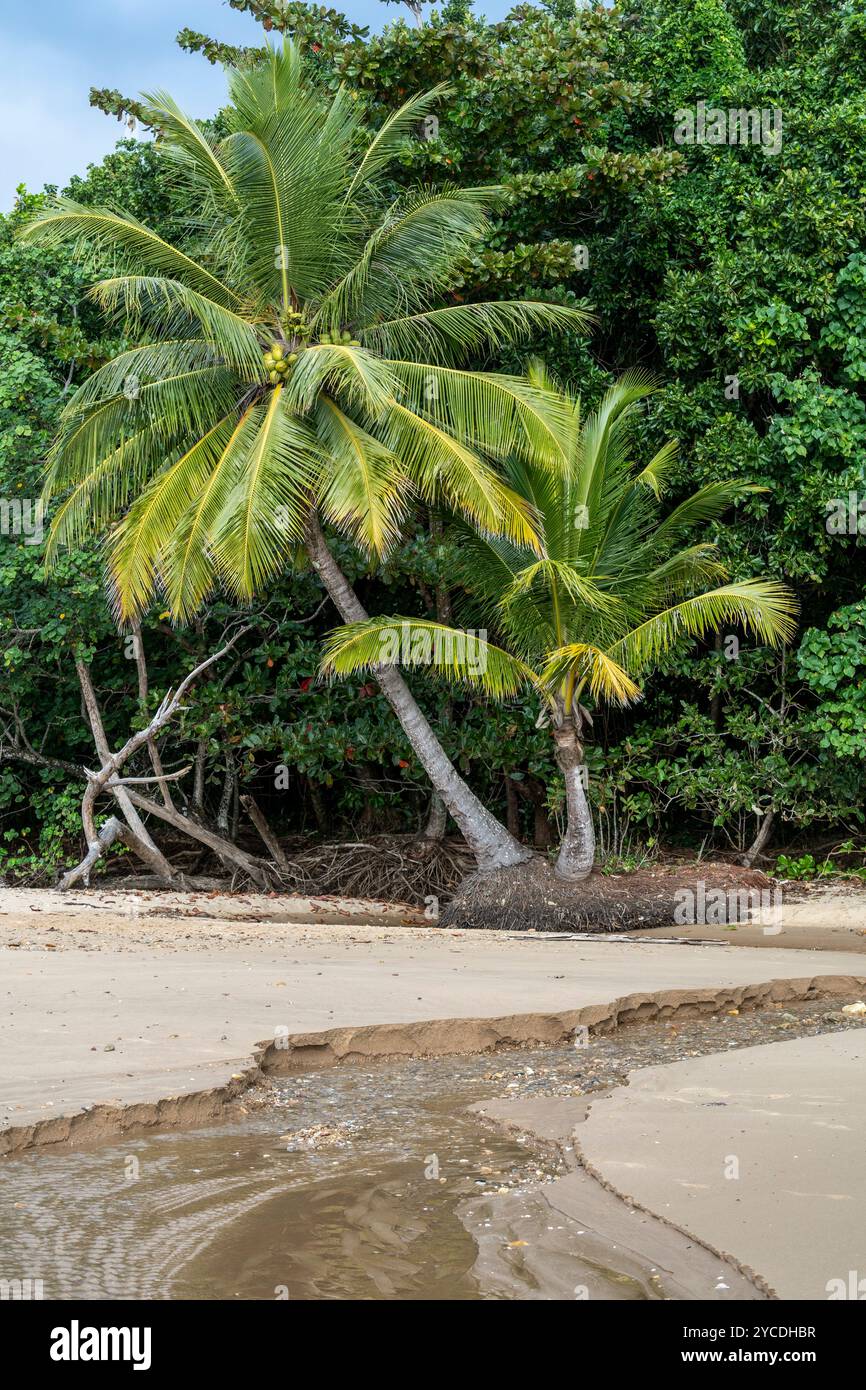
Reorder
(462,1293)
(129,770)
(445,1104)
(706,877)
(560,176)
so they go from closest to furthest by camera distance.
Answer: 1. (462,1293)
2. (445,1104)
3. (706,877)
4. (560,176)
5. (129,770)

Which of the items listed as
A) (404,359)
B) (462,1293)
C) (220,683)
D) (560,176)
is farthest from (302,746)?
(462,1293)

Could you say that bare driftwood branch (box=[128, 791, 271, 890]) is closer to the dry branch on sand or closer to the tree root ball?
the dry branch on sand

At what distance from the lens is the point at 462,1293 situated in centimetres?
342

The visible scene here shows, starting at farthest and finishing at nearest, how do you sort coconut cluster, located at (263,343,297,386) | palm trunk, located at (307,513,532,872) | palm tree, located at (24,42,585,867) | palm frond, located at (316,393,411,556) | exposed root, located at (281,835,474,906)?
exposed root, located at (281,835,474,906), palm trunk, located at (307,513,532,872), coconut cluster, located at (263,343,297,386), palm tree, located at (24,42,585,867), palm frond, located at (316,393,411,556)

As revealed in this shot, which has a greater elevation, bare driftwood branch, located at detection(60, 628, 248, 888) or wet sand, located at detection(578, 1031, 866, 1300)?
bare driftwood branch, located at detection(60, 628, 248, 888)

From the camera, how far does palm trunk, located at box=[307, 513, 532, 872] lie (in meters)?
13.1

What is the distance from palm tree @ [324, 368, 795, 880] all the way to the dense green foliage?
2.55ft

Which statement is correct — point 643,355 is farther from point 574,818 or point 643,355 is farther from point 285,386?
point 574,818

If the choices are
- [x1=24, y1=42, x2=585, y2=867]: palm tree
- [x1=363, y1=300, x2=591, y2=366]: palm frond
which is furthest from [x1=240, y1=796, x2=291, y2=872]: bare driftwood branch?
[x1=363, y1=300, x2=591, y2=366]: palm frond

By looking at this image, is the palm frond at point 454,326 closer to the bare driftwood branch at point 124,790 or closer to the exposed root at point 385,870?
the bare driftwood branch at point 124,790

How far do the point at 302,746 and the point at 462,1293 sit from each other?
11674 millimetres

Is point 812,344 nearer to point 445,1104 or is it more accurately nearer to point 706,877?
point 706,877

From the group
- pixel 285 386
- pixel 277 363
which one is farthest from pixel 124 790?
pixel 277 363

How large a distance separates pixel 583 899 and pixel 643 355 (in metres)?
8.02
